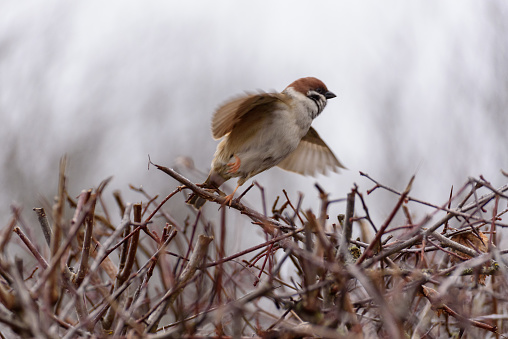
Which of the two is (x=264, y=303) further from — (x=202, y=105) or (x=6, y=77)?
(x=202, y=105)

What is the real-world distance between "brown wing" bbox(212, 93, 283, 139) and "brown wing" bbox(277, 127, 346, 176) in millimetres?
723

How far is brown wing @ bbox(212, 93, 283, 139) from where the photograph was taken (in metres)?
2.69

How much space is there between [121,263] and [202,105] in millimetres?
8906

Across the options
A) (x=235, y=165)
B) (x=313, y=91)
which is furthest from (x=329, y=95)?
(x=235, y=165)

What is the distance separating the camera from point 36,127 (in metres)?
7.34

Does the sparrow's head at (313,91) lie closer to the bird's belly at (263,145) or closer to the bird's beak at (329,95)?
the bird's beak at (329,95)

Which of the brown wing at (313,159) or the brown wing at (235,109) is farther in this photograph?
the brown wing at (313,159)

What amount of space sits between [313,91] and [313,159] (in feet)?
1.93

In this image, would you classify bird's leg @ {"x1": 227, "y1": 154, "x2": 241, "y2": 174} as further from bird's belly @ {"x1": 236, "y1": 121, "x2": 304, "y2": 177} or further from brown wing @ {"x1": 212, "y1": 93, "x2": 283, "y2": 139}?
brown wing @ {"x1": 212, "y1": 93, "x2": 283, "y2": 139}

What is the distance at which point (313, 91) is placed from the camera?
317 centimetres

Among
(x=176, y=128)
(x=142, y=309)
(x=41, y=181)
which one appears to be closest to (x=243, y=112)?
(x=142, y=309)

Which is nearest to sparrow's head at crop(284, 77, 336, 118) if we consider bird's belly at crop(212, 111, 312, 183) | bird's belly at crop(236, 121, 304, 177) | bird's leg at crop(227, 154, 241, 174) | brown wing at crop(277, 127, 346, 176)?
bird's belly at crop(212, 111, 312, 183)

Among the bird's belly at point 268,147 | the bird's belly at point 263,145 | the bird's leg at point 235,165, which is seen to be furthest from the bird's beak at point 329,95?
the bird's leg at point 235,165

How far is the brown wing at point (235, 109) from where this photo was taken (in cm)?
269
